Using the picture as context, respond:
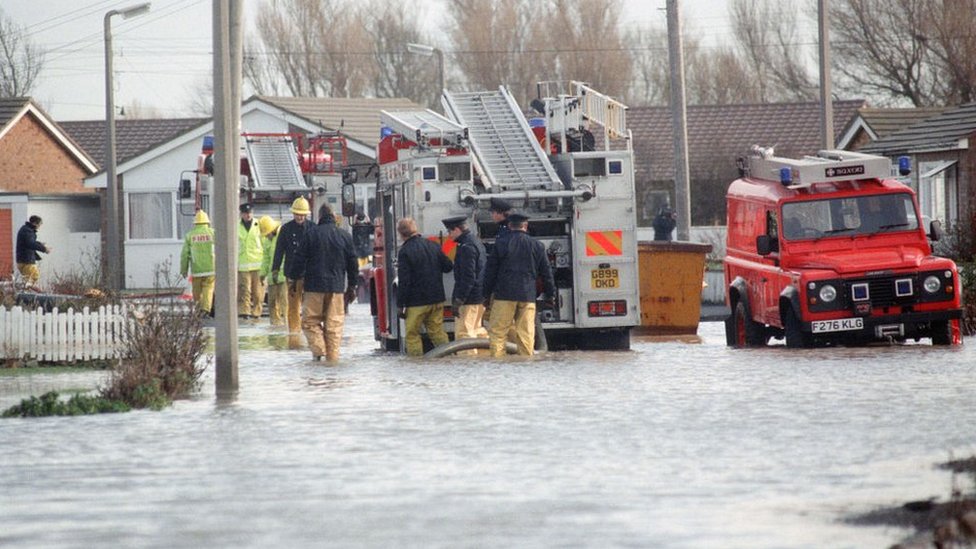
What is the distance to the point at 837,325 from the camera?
806 inches

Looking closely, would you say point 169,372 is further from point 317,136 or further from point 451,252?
point 317,136

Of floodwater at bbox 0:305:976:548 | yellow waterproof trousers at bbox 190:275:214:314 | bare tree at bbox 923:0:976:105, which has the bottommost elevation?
floodwater at bbox 0:305:976:548

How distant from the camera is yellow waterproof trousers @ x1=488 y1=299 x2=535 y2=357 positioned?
20.5 metres

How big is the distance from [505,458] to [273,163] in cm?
2176

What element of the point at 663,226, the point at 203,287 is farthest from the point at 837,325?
the point at 663,226

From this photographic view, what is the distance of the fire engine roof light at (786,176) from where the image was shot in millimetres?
21625

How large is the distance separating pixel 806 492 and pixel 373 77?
76156 millimetres

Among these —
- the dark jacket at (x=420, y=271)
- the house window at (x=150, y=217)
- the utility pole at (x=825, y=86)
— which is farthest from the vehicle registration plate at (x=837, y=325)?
the house window at (x=150, y=217)

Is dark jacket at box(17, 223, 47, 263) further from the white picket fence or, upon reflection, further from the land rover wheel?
the land rover wheel

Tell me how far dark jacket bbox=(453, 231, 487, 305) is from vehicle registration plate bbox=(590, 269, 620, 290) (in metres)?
1.33

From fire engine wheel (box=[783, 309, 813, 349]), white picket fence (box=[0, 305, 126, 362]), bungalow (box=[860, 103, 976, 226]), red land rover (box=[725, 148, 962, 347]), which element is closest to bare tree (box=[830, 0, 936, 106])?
bungalow (box=[860, 103, 976, 226])

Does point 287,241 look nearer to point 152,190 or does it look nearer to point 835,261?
point 835,261

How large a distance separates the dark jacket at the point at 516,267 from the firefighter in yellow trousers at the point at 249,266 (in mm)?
10568

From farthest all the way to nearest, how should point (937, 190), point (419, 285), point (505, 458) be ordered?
point (937, 190)
point (419, 285)
point (505, 458)
